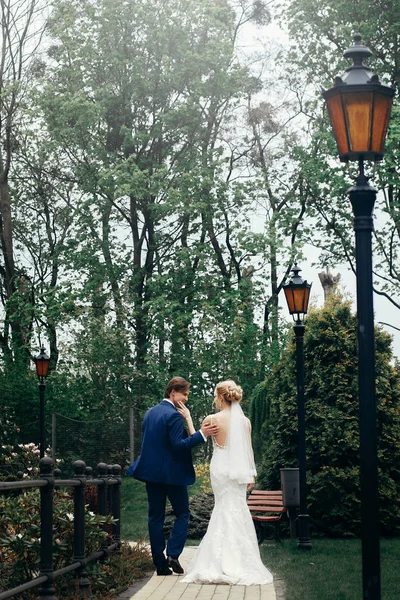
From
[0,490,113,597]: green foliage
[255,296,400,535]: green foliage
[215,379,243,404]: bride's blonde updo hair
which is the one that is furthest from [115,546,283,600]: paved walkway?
[255,296,400,535]: green foliage

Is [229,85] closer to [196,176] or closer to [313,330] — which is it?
[196,176]

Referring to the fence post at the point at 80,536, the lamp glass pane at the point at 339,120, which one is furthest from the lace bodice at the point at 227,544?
the lamp glass pane at the point at 339,120

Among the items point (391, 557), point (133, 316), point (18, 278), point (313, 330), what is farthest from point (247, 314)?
point (391, 557)

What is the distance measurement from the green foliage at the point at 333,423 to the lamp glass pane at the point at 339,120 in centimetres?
996

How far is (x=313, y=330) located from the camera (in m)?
17.3

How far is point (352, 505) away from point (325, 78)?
2087 centimetres

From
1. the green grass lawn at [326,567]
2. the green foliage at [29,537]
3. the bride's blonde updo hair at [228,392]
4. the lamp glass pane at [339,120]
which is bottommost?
the green grass lawn at [326,567]

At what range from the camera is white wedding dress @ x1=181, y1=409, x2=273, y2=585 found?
34.7ft

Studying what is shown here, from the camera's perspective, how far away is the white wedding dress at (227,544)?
1058cm

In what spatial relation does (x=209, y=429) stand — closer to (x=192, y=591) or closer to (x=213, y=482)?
(x=213, y=482)

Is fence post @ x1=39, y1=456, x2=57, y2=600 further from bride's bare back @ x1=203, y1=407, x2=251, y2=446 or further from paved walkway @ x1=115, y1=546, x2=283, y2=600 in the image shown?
bride's bare back @ x1=203, y1=407, x2=251, y2=446

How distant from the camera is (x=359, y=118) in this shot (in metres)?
6.71

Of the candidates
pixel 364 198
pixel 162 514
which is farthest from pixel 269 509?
pixel 364 198

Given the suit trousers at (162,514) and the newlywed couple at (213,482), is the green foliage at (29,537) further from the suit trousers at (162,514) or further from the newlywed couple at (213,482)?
the newlywed couple at (213,482)
